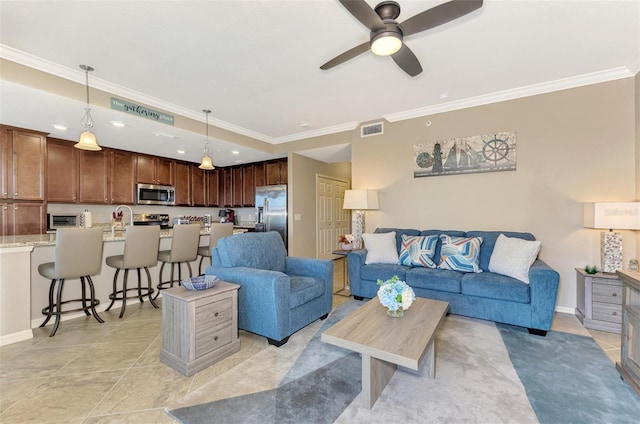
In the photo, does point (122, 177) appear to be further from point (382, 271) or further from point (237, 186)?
point (382, 271)

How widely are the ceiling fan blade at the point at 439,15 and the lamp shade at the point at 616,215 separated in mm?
2523

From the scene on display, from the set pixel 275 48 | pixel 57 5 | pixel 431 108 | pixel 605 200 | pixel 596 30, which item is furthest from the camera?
pixel 431 108

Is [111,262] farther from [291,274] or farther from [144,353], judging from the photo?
[291,274]

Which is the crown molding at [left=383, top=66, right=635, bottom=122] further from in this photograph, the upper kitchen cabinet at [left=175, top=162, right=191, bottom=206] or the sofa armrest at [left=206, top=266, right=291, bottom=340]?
the upper kitchen cabinet at [left=175, top=162, right=191, bottom=206]

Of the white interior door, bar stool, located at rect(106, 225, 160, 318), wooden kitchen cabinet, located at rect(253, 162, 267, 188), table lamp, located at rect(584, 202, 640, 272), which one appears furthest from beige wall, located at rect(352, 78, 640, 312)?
bar stool, located at rect(106, 225, 160, 318)

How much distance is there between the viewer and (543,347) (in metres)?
2.40

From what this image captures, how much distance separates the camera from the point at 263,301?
242 centimetres

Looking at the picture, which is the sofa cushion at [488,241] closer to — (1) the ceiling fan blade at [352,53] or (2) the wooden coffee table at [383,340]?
(2) the wooden coffee table at [383,340]

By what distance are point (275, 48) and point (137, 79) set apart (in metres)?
1.73

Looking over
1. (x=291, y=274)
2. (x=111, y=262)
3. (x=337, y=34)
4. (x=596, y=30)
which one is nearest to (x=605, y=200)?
(x=596, y=30)

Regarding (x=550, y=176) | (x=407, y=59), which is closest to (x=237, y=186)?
(x=407, y=59)

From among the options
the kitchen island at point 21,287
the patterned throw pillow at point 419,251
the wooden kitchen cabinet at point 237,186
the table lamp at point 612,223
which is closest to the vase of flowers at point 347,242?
the patterned throw pillow at point 419,251

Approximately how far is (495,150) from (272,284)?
3334 millimetres

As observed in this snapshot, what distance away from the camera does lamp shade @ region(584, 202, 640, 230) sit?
2.64m
